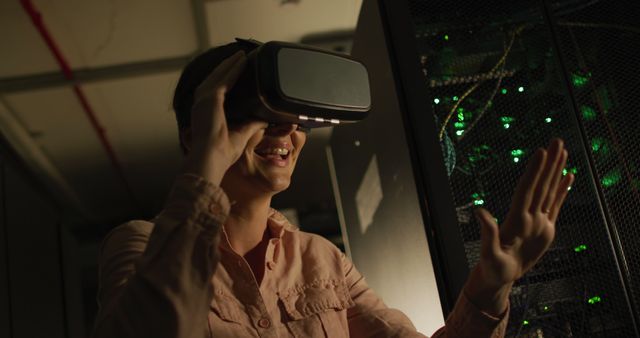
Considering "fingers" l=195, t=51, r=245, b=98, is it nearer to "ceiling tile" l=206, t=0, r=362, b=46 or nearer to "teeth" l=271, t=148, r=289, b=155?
"teeth" l=271, t=148, r=289, b=155

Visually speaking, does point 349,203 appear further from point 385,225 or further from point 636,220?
point 636,220

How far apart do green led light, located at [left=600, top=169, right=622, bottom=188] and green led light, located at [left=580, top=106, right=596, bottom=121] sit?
12cm

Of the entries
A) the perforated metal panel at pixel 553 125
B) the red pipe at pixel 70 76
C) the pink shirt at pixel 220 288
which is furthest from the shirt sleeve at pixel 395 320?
the red pipe at pixel 70 76

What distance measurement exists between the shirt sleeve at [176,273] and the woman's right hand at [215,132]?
0.02m

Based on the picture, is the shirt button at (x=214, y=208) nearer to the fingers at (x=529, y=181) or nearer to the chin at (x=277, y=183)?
the chin at (x=277, y=183)

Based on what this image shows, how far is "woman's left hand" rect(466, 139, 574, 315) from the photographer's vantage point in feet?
2.74

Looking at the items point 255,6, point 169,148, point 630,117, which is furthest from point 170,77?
point 630,117

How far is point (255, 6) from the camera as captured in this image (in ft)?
7.14

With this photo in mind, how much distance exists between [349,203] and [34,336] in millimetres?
1478

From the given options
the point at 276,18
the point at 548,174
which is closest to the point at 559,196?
the point at 548,174

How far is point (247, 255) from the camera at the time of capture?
106cm

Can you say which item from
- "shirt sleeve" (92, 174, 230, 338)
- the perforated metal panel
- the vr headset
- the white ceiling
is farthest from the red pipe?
"shirt sleeve" (92, 174, 230, 338)

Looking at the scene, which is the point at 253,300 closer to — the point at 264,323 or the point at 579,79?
the point at 264,323

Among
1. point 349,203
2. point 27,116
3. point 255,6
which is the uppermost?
point 255,6
